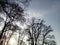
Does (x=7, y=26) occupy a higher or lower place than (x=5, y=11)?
lower

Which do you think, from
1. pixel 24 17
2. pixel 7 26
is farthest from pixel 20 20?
pixel 7 26

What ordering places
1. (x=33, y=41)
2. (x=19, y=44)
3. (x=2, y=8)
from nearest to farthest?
(x=2, y=8), (x=33, y=41), (x=19, y=44)

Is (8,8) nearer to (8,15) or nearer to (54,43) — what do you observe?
(8,15)

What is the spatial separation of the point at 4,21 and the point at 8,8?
126cm

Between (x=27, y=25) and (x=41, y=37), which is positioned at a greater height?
(x=27, y=25)


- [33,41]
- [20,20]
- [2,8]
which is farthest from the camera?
[33,41]

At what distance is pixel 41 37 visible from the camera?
17.8 metres

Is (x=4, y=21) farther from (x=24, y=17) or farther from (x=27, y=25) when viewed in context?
(x=27, y=25)

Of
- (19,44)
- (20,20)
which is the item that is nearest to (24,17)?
(20,20)

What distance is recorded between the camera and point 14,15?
14125 mm

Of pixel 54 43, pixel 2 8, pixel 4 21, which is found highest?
pixel 2 8

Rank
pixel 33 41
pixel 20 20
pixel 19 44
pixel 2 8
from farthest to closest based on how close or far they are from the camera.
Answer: pixel 19 44, pixel 33 41, pixel 20 20, pixel 2 8

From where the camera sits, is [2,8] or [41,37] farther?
[41,37]

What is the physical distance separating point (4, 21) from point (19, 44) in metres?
9.16
